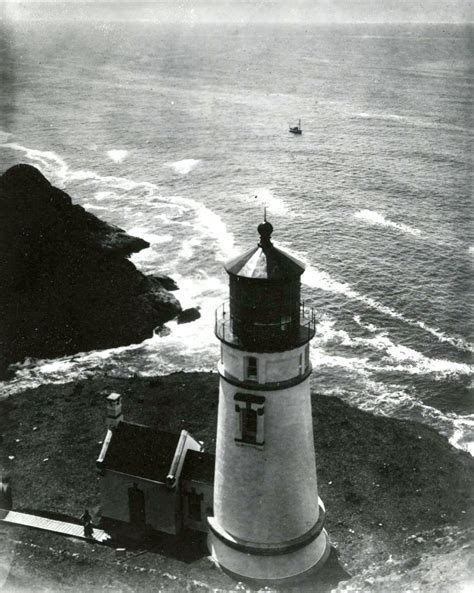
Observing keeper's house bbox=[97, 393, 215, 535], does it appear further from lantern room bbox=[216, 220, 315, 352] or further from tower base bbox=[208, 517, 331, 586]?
lantern room bbox=[216, 220, 315, 352]

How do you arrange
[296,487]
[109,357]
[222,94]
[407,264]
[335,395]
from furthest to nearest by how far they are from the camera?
1. [222,94]
2. [407,264]
3. [109,357]
4. [335,395]
5. [296,487]

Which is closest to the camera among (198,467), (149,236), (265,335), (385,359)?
(265,335)

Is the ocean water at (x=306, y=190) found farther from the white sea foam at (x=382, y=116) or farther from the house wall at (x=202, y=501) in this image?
the house wall at (x=202, y=501)

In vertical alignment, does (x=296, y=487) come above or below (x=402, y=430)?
above

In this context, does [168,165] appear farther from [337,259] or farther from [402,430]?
[402,430]

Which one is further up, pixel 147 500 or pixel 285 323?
pixel 285 323

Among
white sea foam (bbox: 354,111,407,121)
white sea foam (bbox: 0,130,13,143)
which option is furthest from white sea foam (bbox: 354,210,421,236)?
white sea foam (bbox: 0,130,13,143)

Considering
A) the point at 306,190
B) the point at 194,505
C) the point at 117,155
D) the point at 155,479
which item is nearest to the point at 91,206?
the point at 117,155

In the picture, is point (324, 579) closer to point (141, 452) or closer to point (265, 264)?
point (141, 452)

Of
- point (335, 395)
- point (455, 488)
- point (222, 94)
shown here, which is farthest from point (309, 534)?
point (222, 94)
